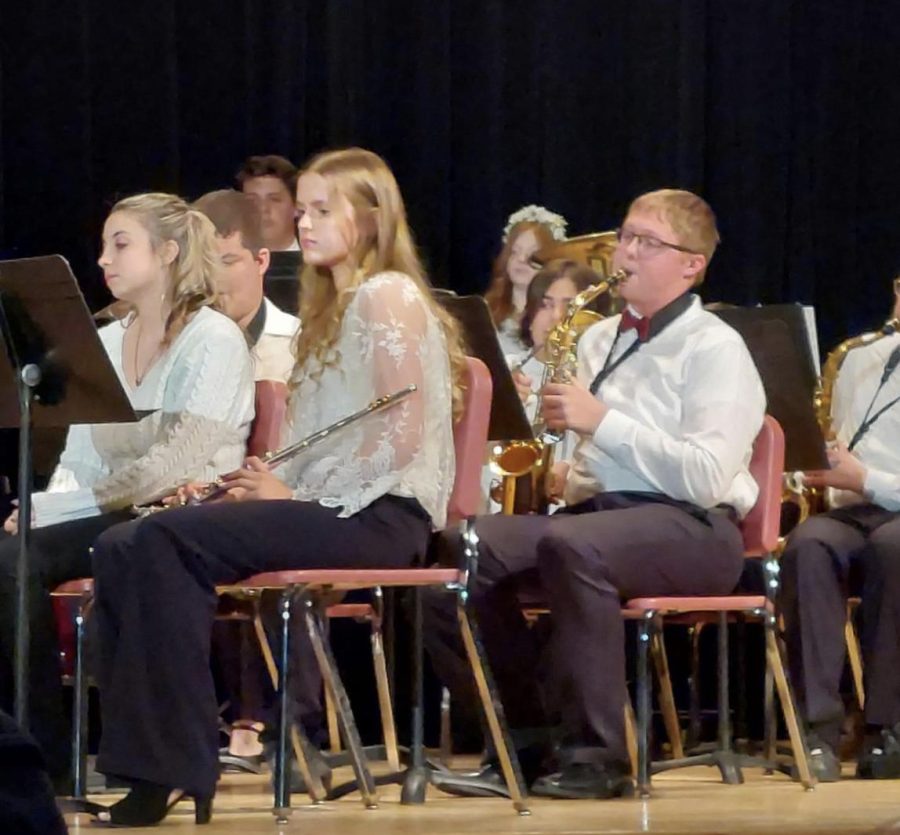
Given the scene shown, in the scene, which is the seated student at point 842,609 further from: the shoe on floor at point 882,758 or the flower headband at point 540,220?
the flower headband at point 540,220

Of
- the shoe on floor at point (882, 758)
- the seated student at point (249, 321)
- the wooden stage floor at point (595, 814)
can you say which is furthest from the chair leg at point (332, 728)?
the shoe on floor at point (882, 758)

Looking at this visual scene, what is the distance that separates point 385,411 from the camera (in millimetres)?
3254

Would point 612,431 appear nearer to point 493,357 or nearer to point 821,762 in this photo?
point 493,357

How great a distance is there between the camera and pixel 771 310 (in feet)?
13.6

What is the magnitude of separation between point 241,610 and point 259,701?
62 cm

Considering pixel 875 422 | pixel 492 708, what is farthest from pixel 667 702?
pixel 492 708

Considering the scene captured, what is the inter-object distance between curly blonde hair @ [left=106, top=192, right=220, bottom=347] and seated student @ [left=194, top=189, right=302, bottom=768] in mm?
610

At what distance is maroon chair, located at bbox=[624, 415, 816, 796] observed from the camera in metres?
3.53

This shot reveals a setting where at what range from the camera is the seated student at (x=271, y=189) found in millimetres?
5246

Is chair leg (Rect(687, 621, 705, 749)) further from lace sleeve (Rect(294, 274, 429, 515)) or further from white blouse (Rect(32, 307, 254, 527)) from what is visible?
lace sleeve (Rect(294, 274, 429, 515))

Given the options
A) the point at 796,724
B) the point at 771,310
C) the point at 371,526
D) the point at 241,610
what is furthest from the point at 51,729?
the point at 771,310

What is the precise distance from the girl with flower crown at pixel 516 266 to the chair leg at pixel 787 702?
1.67m

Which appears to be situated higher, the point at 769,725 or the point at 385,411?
the point at 385,411

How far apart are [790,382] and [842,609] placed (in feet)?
1.74
